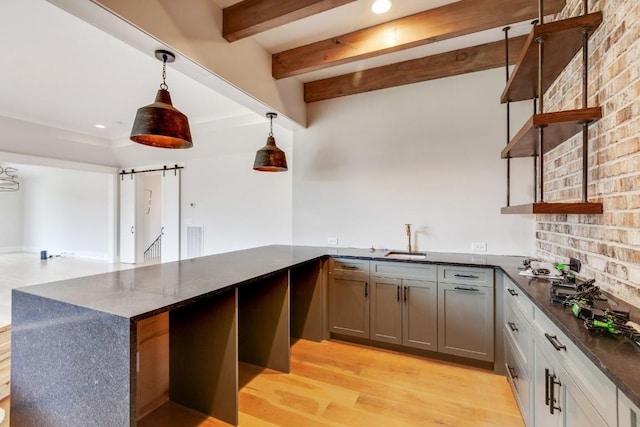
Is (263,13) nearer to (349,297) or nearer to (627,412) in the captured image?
(349,297)

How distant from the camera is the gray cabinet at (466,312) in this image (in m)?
2.40

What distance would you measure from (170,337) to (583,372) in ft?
7.47

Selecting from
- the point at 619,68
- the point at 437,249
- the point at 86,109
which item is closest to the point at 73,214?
the point at 86,109

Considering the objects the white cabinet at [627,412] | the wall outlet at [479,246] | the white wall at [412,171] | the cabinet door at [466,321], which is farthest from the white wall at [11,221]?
the white cabinet at [627,412]

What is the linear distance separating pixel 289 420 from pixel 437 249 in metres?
2.21

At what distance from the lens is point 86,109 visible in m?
4.11

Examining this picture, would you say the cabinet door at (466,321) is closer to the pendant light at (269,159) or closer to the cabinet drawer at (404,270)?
the cabinet drawer at (404,270)

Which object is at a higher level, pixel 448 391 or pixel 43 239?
pixel 43 239

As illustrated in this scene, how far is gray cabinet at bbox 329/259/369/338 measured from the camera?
2.84m

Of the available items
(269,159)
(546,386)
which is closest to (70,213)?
(269,159)

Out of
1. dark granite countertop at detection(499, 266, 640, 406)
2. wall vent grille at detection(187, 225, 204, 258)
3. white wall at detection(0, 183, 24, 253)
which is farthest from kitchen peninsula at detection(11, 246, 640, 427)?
white wall at detection(0, 183, 24, 253)

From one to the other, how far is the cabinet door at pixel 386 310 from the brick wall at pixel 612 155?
4.48ft

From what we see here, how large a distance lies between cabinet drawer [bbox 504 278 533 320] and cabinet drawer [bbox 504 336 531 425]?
30cm

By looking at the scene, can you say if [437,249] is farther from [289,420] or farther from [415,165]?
[289,420]
